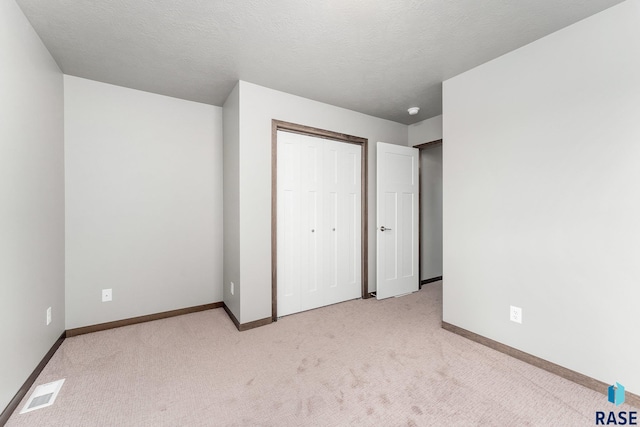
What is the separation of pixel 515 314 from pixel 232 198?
9.18 ft

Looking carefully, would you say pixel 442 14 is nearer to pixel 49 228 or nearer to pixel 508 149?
pixel 508 149

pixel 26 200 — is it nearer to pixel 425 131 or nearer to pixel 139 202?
pixel 139 202

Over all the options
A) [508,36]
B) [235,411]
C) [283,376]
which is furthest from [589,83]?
[235,411]

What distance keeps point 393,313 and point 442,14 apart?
9.04 ft

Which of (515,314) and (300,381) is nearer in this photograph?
(300,381)

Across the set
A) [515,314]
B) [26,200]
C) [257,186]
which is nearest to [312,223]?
[257,186]

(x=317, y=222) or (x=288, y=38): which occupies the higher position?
(x=288, y=38)

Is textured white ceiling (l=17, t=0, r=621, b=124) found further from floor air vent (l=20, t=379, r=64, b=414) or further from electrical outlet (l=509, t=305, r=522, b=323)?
floor air vent (l=20, t=379, r=64, b=414)

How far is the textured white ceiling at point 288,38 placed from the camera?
1.66 m

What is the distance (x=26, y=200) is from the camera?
176 centimetres

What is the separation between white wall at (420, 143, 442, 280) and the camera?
4.23 metres

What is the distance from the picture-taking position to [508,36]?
1.95m

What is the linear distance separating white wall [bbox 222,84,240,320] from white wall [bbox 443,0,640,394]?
214cm

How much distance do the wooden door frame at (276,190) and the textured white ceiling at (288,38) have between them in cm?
44
